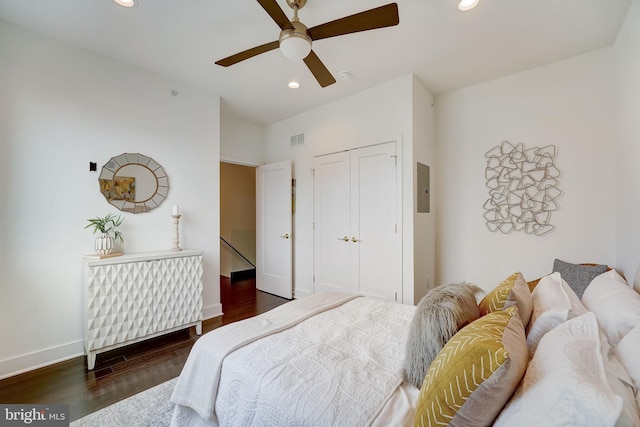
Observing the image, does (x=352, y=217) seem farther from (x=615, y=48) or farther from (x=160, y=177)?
(x=615, y=48)

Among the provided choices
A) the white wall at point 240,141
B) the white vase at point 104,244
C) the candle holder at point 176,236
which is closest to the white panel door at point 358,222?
the white wall at point 240,141

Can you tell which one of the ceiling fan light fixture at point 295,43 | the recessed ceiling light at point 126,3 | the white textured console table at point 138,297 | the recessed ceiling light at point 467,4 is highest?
the recessed ceiling light at point 126,3

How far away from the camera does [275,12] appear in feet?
5.30

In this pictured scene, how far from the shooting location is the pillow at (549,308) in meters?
1.13

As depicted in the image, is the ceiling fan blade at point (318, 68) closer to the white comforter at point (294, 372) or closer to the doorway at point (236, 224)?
the white comforter at point (294, 372)

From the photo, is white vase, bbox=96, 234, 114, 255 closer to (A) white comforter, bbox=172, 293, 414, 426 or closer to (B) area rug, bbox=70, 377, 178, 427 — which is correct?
(B) area rug, bbox=70, 377, 178, 427

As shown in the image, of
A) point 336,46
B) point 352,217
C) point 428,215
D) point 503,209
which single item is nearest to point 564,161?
point 503,209

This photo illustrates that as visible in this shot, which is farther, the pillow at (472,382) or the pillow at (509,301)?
the pillow at (509,301)

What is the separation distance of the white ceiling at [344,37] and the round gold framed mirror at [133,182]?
104cm

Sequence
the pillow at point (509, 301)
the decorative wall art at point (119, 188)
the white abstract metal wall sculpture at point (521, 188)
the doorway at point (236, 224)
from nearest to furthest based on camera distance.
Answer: the pillow at point (509, 301)
the decorative wall art at point (119, 188)
the white abstract metal wall sculpture at point (521, 188)
the doorway at point (236, 224)

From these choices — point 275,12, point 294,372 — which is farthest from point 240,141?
point 294,372

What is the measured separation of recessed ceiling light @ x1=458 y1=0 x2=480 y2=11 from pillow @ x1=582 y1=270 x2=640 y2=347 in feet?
6.64

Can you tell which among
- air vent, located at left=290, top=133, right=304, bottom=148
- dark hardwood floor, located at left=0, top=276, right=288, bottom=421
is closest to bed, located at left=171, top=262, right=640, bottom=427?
dark hardwood floor, located at left=0, top=276, right=288, bottom=421
